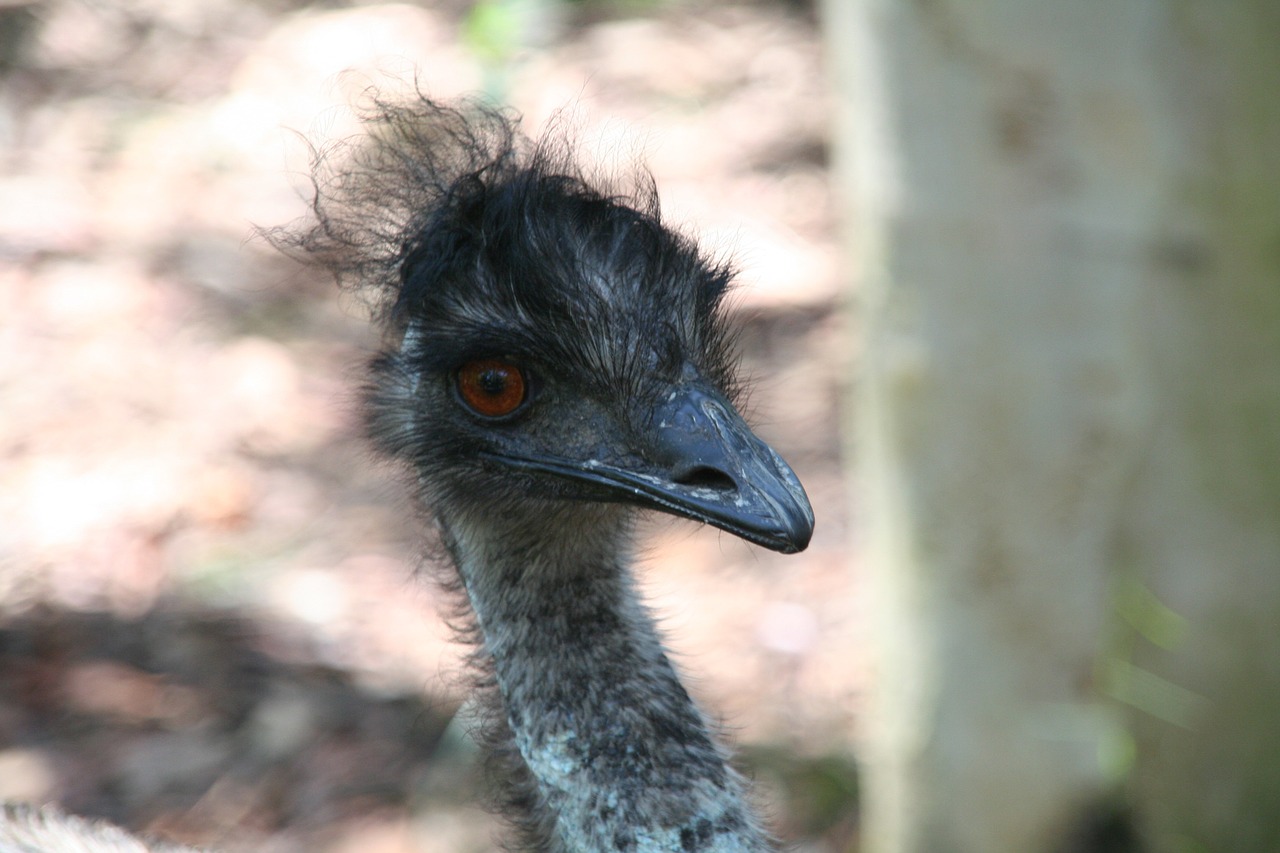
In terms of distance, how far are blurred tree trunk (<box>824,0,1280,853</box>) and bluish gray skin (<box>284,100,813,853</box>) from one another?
74 centimetres

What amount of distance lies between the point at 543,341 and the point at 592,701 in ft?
1.68

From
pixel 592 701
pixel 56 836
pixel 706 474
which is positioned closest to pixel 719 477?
pixel 706 474

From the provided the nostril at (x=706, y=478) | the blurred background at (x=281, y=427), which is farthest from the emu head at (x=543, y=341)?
the blurred background at (x=281, y=427)

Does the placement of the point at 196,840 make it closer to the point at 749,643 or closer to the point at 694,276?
the point at 749,643

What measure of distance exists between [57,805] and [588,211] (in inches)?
96.4

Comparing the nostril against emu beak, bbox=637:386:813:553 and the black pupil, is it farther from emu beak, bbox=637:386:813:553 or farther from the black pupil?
the black pupil

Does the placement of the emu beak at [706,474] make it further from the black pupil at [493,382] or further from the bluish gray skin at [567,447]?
the black pupil at [493,382]

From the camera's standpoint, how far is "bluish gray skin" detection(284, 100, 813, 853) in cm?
201

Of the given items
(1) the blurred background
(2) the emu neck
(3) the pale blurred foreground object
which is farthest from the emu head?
(3) the pale blurred foreground object

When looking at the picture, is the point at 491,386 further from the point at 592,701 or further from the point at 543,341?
the point at 592,701

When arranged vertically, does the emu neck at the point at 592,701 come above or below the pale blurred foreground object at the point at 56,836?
above

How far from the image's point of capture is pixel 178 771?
3.91 m

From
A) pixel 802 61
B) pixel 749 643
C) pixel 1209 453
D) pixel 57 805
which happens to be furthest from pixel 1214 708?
pixel 802 61

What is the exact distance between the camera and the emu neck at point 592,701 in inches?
78.7
